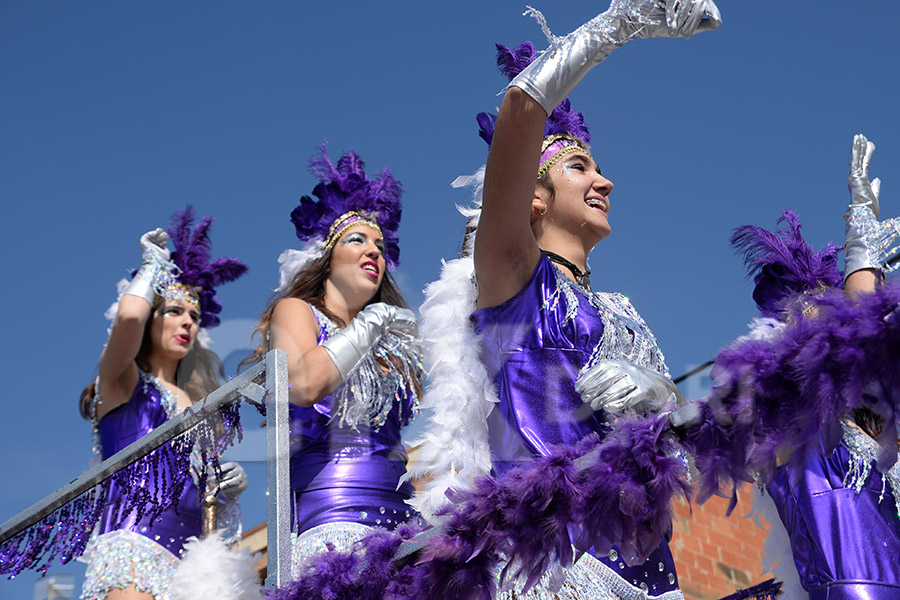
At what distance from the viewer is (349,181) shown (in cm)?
397

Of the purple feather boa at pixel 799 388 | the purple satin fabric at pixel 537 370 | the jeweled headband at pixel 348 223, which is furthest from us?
the jeweled headband at pixel 348 223

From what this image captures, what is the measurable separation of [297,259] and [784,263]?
1774 mm

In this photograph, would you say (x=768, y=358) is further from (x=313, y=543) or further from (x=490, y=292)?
(x=313, y=543)

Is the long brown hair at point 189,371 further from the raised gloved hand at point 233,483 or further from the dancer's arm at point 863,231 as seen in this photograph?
the dancer's arm at point 863,231

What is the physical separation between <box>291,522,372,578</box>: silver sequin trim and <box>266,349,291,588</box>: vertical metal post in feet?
1.71

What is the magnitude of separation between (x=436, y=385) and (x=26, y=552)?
4.41 feet

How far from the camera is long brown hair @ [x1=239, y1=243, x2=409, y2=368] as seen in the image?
370cm

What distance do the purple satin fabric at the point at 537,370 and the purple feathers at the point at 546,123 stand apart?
610mm

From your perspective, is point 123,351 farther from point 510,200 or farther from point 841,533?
point 841,533

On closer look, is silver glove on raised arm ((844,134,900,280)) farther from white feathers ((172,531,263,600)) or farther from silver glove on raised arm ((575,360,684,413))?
white feathers ((172,531,263,600))

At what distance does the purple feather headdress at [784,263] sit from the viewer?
388 cm

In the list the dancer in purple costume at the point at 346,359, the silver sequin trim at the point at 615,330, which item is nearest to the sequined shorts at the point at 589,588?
the silver sequin trim at the point at 615,330

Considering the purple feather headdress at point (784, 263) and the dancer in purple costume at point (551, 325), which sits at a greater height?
the purple feather headdress at point (784, 263)

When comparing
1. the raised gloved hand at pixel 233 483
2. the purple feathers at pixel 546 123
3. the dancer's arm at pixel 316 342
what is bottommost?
the raised gloved hand at pixel 233 483
